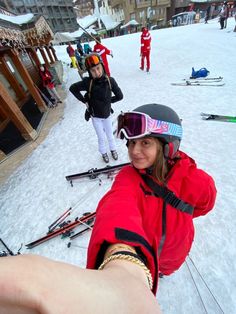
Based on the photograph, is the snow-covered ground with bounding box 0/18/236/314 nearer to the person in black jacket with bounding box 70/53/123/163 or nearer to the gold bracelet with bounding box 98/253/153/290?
the person in black jacket with bounding box 70/53/123/163

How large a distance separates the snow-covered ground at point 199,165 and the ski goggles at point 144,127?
1.77 m

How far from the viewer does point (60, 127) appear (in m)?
6.71

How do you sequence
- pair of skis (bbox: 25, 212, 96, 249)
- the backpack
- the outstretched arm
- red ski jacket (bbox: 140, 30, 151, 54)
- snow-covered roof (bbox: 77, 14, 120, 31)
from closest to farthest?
the outstretched arm
pair of skis (bbox: 25, 212, 96, 249)
the backpack
red ski jacket (bbox: 140, 30, 151, 54)
snow-covered roof (bbox: 77, 14, 120, 31)

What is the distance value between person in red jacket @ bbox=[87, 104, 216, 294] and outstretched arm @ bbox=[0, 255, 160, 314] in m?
0.40

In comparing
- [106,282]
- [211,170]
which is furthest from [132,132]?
[211,170]

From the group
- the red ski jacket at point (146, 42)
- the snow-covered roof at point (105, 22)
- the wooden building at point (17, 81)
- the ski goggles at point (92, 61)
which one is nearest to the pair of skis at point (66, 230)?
the ski goggles at point (92, 61)

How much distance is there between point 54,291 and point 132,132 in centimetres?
117

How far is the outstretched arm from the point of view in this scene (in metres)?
0.36

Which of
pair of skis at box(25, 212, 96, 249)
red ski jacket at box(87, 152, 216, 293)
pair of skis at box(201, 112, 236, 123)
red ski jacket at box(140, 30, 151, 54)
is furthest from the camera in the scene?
red ski jacket at box(140, 30, 151, 54)

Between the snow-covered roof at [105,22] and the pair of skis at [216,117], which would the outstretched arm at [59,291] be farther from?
the snow-covered roof at [105,22]

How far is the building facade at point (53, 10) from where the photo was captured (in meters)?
41.6

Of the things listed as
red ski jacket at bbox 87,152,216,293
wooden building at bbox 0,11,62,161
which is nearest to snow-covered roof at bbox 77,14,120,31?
wooden building at bbox 0,11,62,161

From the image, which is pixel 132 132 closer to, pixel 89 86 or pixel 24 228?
pixel 89 86

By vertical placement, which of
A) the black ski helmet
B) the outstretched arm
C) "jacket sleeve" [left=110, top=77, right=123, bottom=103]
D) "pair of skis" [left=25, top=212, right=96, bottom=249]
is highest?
the outstretched arm
